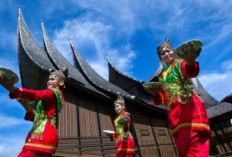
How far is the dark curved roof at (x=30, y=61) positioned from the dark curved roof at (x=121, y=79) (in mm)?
5659

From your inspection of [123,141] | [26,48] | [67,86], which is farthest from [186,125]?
[26,48]

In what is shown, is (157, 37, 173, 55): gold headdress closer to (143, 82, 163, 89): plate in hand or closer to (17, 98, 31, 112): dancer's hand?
(143, 82, 163, 89): plate in hand

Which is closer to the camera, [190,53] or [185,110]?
[190,53]

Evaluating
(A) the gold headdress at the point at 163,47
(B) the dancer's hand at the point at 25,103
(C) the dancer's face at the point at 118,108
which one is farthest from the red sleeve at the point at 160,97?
(C) the dancer's face at the point at 118,108

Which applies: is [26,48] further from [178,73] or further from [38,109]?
[178,73]

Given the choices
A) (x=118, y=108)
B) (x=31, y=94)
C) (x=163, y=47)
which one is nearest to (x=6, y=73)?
(x=31, y=94)

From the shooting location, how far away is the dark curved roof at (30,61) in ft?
30.5

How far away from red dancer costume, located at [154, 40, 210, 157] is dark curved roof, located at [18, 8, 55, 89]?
290 inches

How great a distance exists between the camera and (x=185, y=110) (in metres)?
1.94

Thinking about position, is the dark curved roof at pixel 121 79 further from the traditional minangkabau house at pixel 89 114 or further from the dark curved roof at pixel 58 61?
the dark curved roof at pixel 58 61

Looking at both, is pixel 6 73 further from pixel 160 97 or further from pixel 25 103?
pixel 160 97

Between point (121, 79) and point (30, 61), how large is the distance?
6742mm

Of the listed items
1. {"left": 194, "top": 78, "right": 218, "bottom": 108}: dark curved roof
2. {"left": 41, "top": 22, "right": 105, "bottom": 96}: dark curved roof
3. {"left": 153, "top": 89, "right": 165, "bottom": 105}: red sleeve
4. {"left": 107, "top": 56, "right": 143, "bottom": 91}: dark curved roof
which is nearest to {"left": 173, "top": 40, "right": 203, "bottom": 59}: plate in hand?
{"left": 153, "top": 89, "right": 165, "bottom": 105}: red sleeve

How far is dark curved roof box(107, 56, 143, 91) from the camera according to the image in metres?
13.4
